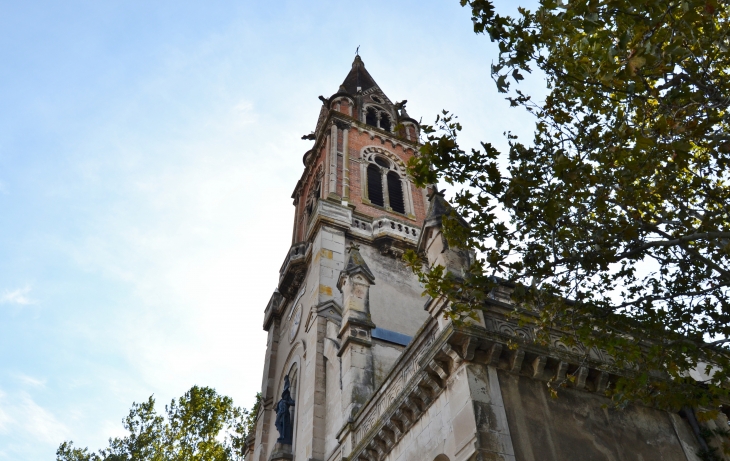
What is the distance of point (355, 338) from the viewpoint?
50.7 feet

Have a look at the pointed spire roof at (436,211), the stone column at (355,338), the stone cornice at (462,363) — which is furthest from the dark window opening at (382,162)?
the stone cornice at (462,363)

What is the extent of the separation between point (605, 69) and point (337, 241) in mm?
14296

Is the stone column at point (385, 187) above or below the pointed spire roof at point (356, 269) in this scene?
above

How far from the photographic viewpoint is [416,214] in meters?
26.4

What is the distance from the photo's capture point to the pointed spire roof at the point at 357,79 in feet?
123

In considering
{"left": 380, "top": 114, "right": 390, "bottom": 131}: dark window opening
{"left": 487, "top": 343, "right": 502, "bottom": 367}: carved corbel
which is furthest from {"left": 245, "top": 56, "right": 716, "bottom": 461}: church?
{"left": 380, "top": 114, "right": 390, "bottom": 131}: dark window opening

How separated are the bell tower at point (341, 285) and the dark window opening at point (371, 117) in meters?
0.06

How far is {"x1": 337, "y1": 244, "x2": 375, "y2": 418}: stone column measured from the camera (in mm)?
14336

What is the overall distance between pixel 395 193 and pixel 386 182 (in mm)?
703

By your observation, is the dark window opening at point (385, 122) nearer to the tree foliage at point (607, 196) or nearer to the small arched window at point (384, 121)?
the small arched window at point (384, 121)

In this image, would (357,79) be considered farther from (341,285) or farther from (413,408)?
(413,408)

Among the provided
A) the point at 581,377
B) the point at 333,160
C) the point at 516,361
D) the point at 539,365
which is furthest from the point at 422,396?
the point at 333,160

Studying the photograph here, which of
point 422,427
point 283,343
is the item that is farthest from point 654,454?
point 283,343

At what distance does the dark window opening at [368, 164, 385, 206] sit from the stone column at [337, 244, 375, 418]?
28.7ft
